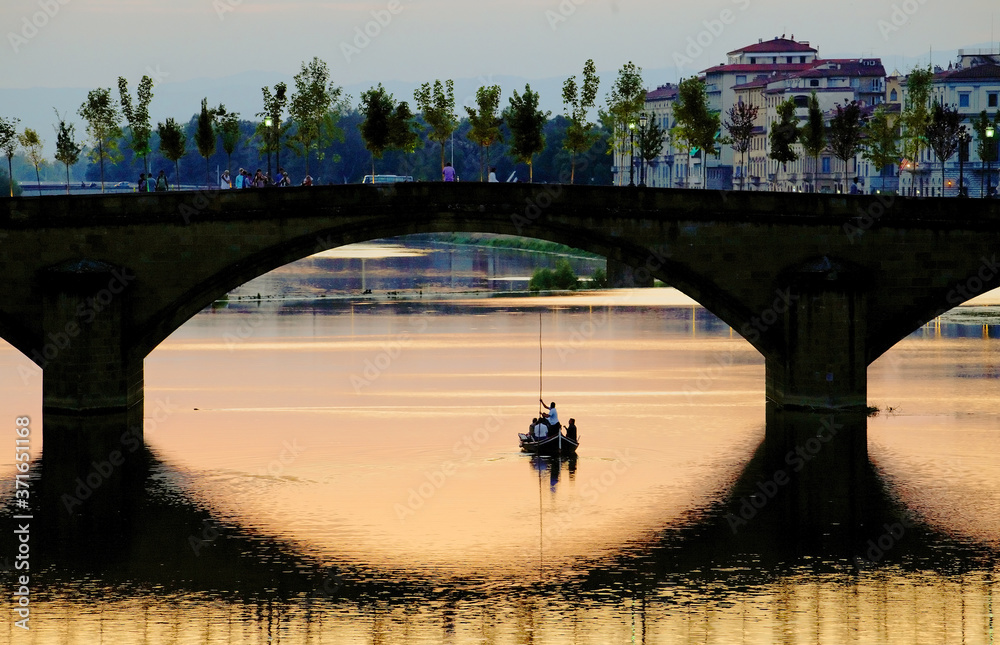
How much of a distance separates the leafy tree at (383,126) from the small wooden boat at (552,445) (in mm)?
21951

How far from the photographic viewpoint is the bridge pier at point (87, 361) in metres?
53.5

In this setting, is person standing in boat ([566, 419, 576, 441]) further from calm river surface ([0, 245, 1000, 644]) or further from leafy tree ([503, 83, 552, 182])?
leafy tree ([503, 83, 552, 182])

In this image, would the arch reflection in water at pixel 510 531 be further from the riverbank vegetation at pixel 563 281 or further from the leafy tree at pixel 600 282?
the riverbank vegetation at pixel 563 281

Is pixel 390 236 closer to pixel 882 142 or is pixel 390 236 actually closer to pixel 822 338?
pixel 822 338

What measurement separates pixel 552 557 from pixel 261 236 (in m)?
20.2

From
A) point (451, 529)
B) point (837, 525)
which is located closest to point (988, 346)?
point (837, 525)

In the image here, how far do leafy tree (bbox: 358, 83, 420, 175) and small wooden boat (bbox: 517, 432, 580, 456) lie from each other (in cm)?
2195

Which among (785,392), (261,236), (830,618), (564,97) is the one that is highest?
(564,97)

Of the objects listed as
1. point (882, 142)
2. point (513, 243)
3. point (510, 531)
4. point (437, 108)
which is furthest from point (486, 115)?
point (513, 243)

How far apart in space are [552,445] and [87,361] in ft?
51.0

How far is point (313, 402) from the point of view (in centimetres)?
6194

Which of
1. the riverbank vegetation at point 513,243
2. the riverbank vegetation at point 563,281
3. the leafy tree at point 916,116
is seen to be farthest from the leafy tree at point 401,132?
the riverbank vegetation at point 513,243

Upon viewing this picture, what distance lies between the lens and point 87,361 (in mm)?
54781

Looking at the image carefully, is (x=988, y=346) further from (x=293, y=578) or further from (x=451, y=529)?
(x=293, y=578)
